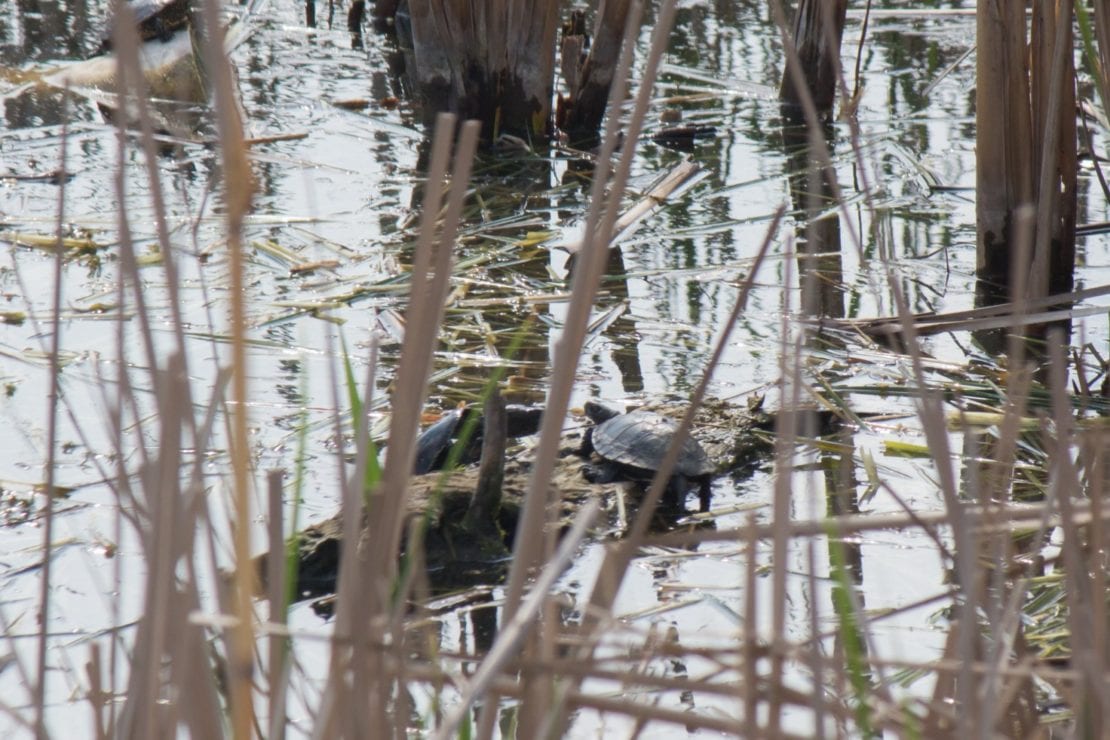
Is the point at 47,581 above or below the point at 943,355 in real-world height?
above

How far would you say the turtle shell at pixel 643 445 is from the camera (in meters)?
2.75

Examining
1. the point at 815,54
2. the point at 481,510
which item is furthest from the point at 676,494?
the point at 815,54

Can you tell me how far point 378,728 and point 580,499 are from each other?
68.0 inches

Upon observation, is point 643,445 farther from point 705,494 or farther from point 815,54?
point 815,54

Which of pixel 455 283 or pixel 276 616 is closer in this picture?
pixel 276 616

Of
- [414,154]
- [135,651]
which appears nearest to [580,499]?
[135,651]

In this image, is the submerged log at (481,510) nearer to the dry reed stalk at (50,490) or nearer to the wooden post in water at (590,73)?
the dry reed stalk at (50,490)

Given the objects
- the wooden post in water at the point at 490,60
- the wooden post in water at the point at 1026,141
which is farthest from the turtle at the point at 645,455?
the wooden post in water at the point at 490,60

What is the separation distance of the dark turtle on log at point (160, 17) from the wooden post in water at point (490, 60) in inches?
58.6

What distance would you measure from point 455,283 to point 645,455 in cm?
149

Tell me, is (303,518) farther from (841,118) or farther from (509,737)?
(841,118)

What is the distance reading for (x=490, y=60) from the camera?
556 cm

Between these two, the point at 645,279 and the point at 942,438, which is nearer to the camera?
the point at 942,438

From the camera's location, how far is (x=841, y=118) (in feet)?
20.1
